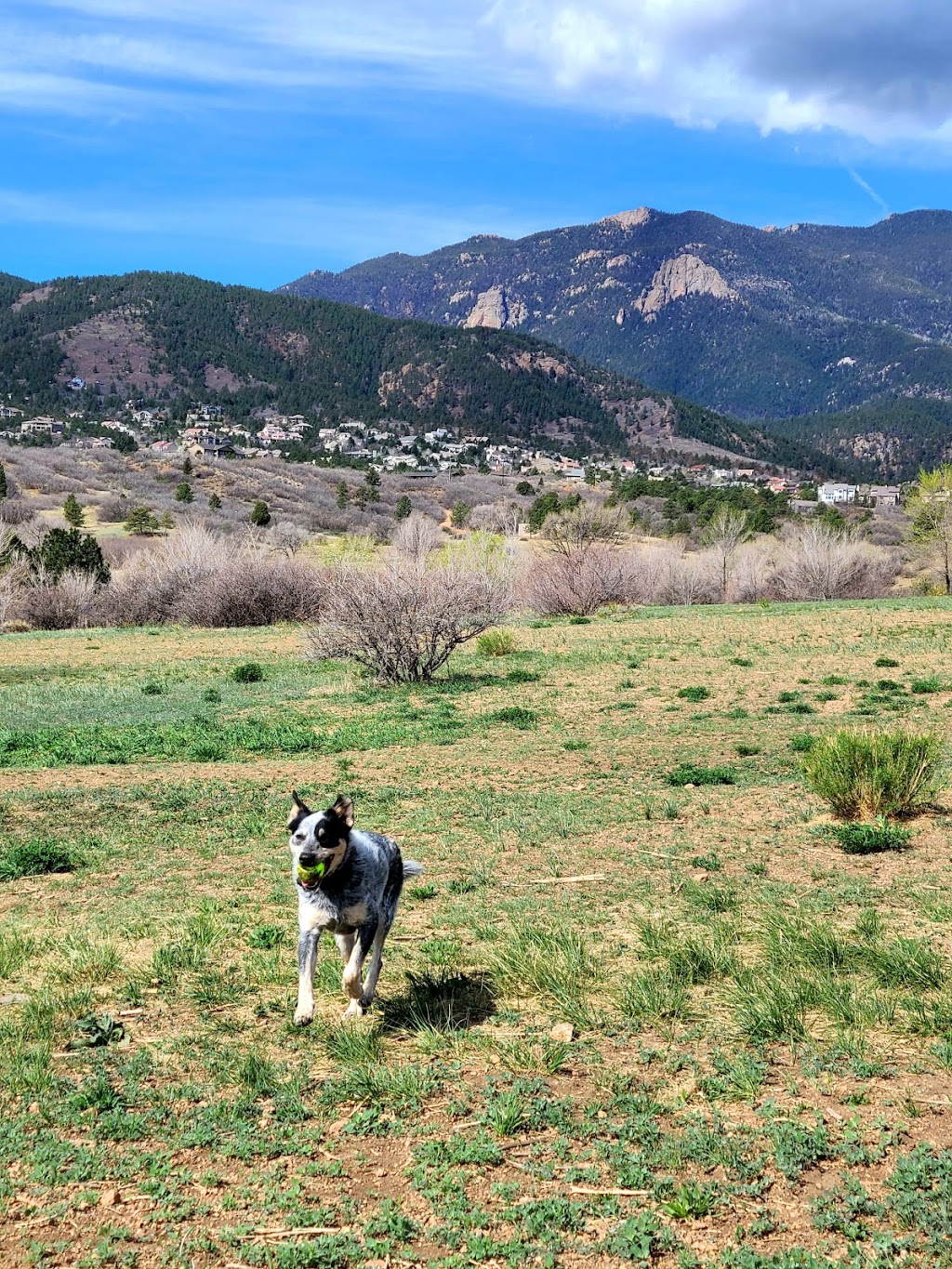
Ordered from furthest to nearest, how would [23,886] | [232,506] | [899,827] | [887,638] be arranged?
1. [232,506]
2. [887,638]
3. [899,827]
4. [23,886]

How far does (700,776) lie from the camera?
11.1 metres

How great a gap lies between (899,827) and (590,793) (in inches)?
125

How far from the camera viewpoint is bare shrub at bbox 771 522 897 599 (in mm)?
42844

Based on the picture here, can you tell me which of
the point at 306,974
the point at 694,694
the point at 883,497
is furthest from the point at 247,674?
the point at 883,497

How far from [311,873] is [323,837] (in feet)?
0.54

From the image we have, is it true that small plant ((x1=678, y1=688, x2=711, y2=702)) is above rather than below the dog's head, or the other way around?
below

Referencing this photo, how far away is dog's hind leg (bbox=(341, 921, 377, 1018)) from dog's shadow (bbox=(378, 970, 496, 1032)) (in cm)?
19

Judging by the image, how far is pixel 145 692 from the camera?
18625mm

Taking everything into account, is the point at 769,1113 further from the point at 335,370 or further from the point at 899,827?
the point at 335,370

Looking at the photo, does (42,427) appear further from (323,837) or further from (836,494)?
(323,837)

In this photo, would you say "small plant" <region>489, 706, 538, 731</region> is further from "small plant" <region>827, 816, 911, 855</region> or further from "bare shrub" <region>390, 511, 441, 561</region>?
"bare shrub" <region>390, 511, 441, 561</region>

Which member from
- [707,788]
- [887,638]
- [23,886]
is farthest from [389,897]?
[887,638]

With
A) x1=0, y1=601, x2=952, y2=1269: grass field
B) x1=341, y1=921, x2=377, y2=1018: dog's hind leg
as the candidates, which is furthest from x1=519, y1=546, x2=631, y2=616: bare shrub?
x1=341, y1=921, x2=377, y2=1018: dog's hind leg

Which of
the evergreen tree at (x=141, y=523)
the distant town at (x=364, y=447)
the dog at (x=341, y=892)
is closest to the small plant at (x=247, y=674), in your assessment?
the dog at (x=341, y=892)
